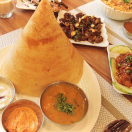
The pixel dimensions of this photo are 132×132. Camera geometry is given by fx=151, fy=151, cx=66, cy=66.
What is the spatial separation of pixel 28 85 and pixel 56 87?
22 centimetres

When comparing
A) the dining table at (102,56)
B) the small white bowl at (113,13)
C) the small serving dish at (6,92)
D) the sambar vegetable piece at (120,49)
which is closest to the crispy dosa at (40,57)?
the small serving dish at (6,92)

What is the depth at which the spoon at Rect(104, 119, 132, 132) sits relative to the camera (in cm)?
115

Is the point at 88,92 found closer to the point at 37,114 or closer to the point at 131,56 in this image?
the point at 37,114

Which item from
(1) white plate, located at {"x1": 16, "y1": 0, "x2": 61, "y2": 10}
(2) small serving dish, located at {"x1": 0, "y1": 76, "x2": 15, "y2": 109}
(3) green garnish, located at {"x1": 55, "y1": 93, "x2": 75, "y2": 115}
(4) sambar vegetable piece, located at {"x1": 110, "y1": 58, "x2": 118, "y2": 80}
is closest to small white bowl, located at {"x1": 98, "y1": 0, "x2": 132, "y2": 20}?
(4) sambar vegetable piece, located at {"x1": 110, "y1": 58, "x2": 118, "y2": 80}

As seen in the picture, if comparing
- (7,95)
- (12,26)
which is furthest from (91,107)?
(12,26)

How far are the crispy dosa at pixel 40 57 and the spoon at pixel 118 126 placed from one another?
477 millimetres

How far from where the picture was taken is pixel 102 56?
6.10 feet

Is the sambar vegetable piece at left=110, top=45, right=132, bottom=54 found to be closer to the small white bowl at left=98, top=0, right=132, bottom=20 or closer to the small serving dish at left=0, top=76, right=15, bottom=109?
the small white bowl at left=98, top=0, right=132, bottom=20

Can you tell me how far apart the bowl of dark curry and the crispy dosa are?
70 millimetres

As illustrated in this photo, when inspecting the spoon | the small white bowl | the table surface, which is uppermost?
the small white bowl

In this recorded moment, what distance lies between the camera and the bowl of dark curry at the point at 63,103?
1.11 metres

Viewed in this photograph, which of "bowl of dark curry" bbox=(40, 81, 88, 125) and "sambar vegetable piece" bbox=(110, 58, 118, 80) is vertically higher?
"bowl of dark curry" bbox=(40, 81, 88, 125)

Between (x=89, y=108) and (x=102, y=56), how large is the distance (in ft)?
2.69

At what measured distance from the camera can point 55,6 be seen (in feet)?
7.39
